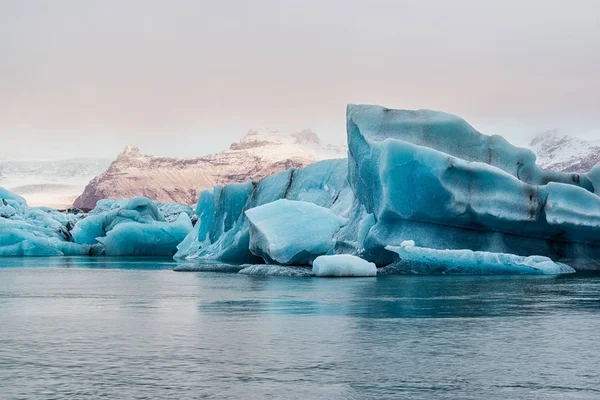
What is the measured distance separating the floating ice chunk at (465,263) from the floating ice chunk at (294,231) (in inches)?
85.0

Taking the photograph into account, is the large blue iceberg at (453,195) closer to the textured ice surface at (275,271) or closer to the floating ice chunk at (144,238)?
the textured ice surface at (275,271)

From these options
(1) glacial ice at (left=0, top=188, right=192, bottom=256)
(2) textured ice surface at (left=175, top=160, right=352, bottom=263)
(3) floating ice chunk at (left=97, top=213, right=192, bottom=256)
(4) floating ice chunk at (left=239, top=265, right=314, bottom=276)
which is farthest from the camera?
(1) glacial ice at (left=0, top=188, right=192, bottom=256)

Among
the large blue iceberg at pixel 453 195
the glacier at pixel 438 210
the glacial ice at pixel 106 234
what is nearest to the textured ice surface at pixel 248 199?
the glacier at pixel 438 210

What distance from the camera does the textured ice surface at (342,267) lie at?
17.0m

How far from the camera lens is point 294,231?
64.6 ft

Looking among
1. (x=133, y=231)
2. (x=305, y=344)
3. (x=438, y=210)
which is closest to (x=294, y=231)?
(x=438, y=210)

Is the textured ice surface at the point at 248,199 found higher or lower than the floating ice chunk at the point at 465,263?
higher

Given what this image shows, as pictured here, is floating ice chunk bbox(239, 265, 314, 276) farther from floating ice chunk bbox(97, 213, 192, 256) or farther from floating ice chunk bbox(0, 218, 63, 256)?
floating ice chunk bbox(0, 218, 63, 256)

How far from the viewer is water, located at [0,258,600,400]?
5375 mm

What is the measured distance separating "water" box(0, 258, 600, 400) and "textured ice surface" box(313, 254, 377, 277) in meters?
3.86

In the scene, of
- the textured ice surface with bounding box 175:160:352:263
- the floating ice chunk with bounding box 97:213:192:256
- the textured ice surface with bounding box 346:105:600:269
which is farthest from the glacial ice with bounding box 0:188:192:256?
the textured ice surface with bounding box 346:105:600:269

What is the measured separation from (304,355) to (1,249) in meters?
31.8

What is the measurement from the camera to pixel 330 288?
1376 centimetres

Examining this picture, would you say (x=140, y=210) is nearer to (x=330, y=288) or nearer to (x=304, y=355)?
(x=330, y=288)
